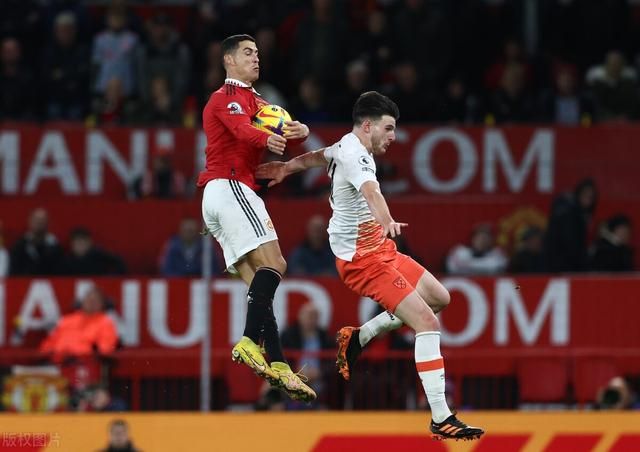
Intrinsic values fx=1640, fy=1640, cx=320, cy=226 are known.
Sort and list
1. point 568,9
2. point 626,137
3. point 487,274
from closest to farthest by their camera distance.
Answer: point 487,274 < point 626,137 < point 568,9

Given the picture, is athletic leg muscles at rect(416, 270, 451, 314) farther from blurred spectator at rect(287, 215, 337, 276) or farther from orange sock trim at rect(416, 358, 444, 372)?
blurred spectator at rect(287, 215, 337, 276)

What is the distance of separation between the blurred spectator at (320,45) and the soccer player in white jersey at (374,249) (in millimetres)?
7295

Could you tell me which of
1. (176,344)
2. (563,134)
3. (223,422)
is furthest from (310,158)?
(563,134)

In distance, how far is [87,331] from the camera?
15.0m

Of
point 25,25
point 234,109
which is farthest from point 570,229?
point 25,25

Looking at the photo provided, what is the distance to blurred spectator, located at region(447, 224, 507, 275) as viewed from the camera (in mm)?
16016

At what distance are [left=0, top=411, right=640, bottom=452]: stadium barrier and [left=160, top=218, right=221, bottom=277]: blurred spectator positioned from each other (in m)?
2.28

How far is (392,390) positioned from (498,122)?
4166mm

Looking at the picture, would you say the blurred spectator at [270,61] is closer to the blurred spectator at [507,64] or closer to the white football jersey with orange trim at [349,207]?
the blurred spectator at [507,64]

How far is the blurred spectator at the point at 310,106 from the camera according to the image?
1756cm

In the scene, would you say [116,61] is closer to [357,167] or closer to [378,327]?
[378,327]

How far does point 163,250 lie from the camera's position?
16.4 metres

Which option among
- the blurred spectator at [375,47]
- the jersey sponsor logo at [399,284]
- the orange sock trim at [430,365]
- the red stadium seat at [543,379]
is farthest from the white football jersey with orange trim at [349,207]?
the blurred spectator at [375,47]

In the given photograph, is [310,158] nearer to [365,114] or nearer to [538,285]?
[365,114]
